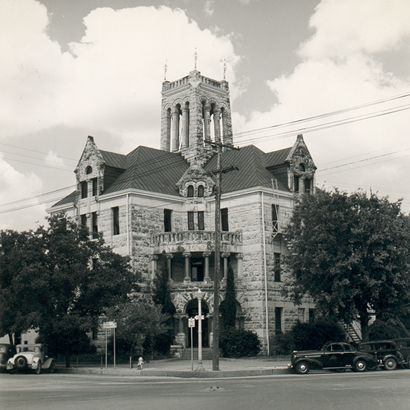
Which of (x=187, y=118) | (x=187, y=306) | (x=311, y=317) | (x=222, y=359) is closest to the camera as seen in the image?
(x=222, y=359)

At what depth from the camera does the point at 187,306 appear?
50906 millimetres

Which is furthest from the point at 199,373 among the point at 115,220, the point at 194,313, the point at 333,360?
the point at 115,220

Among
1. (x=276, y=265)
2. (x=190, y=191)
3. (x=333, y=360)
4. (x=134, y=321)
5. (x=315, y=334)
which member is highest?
(x=190, y=191)

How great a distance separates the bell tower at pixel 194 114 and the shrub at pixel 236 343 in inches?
646

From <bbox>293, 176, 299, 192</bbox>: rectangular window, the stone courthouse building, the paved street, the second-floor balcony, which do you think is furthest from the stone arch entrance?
the paved street

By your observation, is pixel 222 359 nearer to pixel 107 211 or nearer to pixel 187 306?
pixel 187 306

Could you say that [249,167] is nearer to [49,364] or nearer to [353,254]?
[353,254]

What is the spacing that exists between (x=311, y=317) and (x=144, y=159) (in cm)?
1816

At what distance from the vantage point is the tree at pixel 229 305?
49.5 m

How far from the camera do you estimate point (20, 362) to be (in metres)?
38.4

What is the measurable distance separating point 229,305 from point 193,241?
5.20 metres

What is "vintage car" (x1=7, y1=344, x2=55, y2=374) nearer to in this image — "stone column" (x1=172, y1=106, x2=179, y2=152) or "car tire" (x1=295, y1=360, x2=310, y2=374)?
"car tire" (x1=295, y1=360, x2=310, y2=374)

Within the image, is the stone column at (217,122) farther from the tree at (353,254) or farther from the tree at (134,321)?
the tree at (134,321)

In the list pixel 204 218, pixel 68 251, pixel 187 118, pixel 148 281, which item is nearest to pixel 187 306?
pixel 148 281
